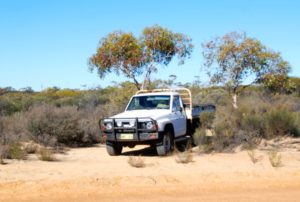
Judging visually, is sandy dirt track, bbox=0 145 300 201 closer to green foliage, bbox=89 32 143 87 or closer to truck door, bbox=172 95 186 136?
truck door, bbox=172 95 186 136

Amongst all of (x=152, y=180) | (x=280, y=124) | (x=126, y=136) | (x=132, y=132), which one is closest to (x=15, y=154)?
(x=126, y=136)

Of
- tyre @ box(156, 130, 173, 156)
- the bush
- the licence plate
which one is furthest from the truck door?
the bush

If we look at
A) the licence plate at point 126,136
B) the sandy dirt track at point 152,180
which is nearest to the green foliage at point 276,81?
the sandy dirt track at point 152,180

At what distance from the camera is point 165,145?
13.7 meters

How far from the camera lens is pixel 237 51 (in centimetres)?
2569

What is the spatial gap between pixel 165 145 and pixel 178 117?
1525mm

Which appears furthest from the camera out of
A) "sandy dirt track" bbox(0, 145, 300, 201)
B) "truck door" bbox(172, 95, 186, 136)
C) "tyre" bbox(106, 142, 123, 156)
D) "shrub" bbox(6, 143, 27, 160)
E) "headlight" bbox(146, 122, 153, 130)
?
"truck door" bbox(172, 95, 186, 136)

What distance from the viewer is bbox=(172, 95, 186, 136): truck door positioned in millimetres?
14657

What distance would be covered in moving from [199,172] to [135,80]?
610 inches

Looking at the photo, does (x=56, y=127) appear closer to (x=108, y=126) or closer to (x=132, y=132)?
(x=108, y=126)

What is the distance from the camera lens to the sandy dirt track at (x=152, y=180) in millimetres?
8773

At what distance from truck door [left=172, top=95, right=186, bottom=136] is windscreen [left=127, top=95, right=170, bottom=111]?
296 millimetres

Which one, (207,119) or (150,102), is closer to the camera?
(150,102)

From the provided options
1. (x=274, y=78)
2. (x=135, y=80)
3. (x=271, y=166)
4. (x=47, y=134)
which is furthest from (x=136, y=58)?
(x=271, y=166)
